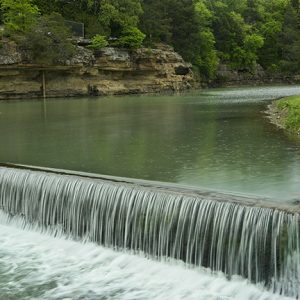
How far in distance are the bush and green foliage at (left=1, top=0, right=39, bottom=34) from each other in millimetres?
10349

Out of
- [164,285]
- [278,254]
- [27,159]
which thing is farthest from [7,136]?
[278,254]

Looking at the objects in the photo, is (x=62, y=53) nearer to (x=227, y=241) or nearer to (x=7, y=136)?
(x=7, y=136)

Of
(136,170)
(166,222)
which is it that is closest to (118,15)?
(136,170)

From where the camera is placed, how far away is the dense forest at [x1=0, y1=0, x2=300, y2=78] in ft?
154

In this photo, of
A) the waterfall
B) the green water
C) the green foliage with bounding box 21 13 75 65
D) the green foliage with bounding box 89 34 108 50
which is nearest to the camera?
the waterfall

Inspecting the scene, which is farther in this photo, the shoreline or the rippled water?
the shoreline

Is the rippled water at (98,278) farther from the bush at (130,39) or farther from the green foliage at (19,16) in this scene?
the bush at (130,39)

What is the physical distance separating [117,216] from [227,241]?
245 centimetres

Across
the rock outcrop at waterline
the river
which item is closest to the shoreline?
the river

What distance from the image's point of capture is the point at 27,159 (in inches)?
569

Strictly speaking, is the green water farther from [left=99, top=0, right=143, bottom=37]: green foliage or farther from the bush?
[left=99, top=0, right=143, bottom=37]: green foliage

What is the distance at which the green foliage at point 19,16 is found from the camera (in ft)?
146

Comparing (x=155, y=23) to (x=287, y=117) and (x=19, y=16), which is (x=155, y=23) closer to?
(x=19, y=16)

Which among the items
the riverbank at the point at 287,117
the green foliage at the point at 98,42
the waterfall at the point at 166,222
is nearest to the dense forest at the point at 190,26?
the green foliage at the point at 98,42
